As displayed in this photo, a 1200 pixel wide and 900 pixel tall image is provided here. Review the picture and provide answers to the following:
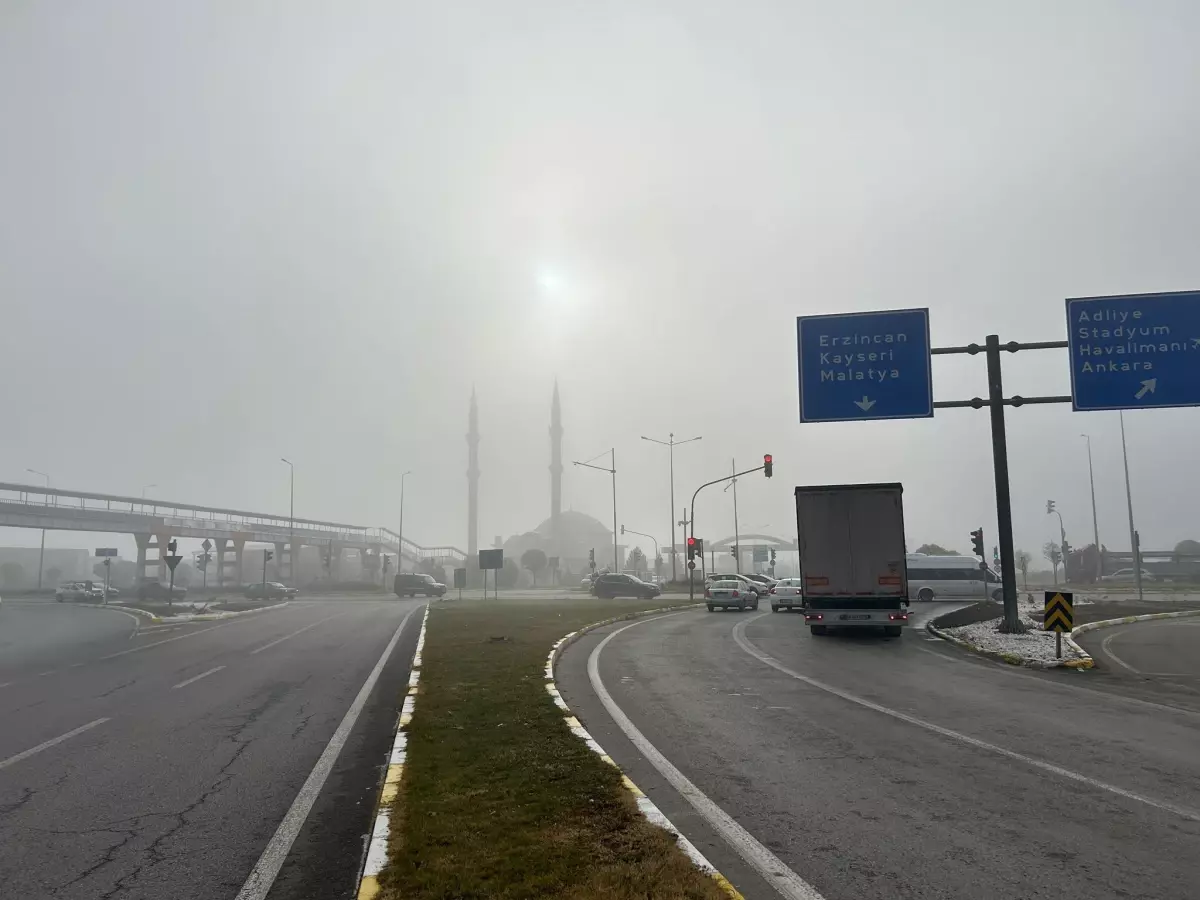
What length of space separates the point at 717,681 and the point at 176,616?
30.9 meters

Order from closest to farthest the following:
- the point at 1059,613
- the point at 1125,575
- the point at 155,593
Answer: the point at 1059,613 → the point at 155,593 → the point at 1125,575

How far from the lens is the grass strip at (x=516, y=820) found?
4.61m

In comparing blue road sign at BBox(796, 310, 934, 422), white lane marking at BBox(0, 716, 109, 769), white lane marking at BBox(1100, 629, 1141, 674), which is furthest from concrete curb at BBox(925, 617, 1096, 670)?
white lane marking at BBox(0, 716, 109, 769)

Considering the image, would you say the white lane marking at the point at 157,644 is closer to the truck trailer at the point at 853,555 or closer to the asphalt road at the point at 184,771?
the asphalt road at the point at 184,771

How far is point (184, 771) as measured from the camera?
7.96 m

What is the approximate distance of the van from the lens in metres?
44.2

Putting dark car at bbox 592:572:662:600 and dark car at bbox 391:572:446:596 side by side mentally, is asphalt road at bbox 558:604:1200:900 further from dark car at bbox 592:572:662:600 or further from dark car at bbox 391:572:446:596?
dark car at bbox 391:572:446:596

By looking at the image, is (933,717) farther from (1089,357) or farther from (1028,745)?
(1089,357)

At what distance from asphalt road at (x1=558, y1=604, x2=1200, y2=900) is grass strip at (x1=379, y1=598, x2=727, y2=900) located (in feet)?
1.59

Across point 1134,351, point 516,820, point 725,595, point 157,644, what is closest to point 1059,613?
point 1134,351

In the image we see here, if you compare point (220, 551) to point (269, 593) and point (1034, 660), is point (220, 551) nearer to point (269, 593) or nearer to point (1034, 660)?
point (269, 593)

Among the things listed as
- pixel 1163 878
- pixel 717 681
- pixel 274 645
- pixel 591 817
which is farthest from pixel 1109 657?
pixel 274 645

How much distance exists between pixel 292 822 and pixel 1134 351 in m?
22.4

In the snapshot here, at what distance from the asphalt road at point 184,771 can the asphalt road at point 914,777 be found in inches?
106
